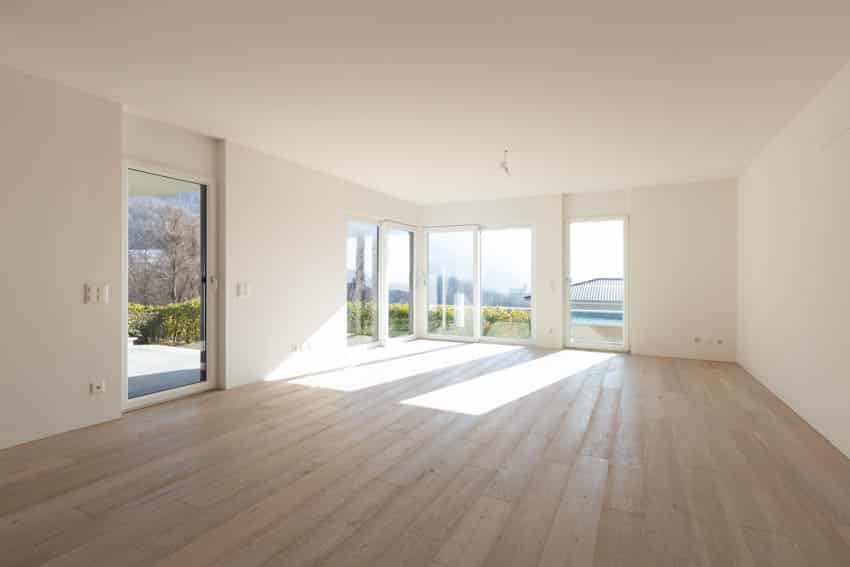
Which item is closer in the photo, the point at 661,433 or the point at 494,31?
the point at 494,31

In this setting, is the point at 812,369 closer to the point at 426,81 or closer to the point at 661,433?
the point at 661,433

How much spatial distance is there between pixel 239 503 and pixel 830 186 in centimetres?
458

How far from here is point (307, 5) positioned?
2316 mm

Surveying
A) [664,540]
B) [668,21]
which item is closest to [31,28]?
[668,21]

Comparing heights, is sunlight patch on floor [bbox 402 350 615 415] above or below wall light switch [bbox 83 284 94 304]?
below

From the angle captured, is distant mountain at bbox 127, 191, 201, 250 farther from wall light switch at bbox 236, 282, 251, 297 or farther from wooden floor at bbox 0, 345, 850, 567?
wooden floor at bbox 0, 345, 850, 567

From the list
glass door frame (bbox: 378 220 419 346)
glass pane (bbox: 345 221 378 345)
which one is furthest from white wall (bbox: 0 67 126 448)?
glass door frame (bbox: 378 220 419 346)

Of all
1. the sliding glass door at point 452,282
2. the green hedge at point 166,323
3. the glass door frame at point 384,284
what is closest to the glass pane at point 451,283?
the sliding glass door at point 452,282

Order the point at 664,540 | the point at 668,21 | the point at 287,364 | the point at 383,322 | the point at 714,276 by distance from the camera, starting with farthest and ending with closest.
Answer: the point at 383,322 < the point at 714,276 < the point at 287,364 < the point at 668,21 < the point at 664,540

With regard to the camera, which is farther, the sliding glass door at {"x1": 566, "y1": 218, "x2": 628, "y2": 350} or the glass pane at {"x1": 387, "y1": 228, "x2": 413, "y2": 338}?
the glass pane at {"x1": 387, "y1": 228, "x2": 413, "y2": 338}

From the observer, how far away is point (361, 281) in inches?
276

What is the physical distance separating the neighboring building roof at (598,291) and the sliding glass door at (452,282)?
1.82 meters

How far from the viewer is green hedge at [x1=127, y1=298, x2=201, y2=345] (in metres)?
3.92

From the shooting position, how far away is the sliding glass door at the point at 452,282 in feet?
26.7
